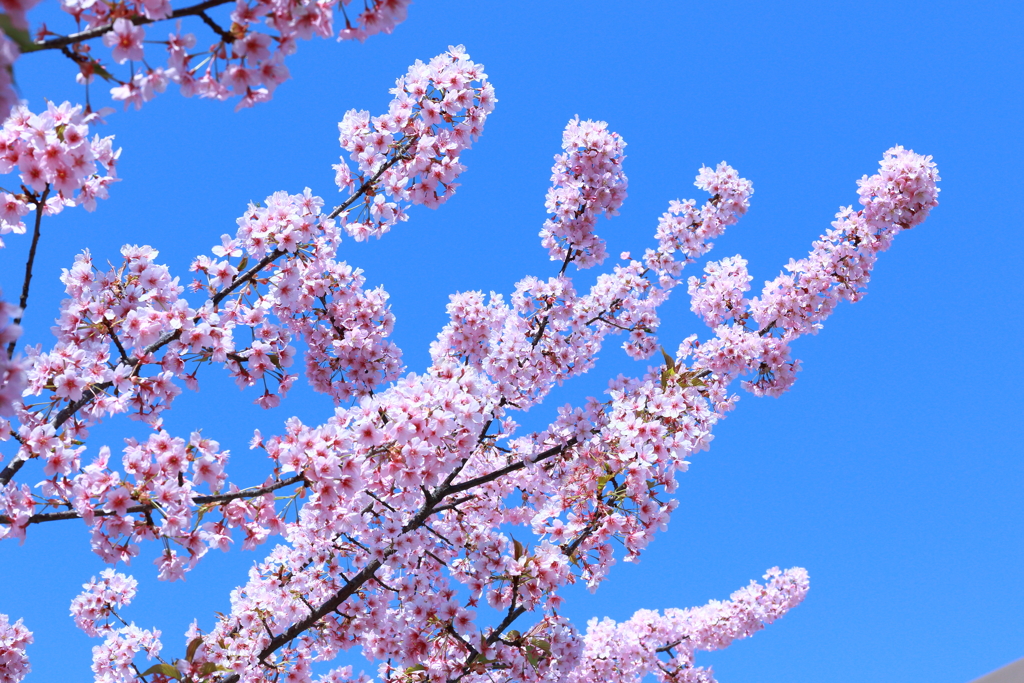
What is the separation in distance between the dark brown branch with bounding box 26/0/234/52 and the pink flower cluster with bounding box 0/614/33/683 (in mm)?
6936

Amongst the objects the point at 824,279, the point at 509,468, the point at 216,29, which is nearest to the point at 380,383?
the point at 509,468

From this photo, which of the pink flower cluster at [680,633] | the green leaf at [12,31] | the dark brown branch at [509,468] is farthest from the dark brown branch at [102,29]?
the pink flower cluster at [680,633]

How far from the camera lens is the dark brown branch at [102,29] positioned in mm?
3387

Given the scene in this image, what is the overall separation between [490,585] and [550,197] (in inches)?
175

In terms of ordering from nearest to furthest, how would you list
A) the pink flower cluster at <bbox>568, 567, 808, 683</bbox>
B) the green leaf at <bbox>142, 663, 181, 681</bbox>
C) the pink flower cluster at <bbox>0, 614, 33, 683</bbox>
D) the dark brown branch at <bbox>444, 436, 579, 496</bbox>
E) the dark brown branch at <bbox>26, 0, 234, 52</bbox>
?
1. the dark brown branch at <bbox>26, 0, 234, 52</bbox>
2. the green leaf at <bbox>142, 663, 181, 681</bbox>
3. the dark brown branch at <bbox>444, 436, 579, 496</bbox>
4. the pink flower cluster at <bbox>0, 614, 33, 683</bbox>
5. the pink flower cluster at <bbox>568, 567, 808, 683</bbox>

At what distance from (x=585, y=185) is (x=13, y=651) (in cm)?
821

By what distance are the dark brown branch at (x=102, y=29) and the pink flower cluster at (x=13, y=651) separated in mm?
6936

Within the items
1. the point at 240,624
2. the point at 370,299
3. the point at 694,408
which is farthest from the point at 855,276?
the point at 240,624

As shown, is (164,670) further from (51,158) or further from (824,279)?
(824,279)

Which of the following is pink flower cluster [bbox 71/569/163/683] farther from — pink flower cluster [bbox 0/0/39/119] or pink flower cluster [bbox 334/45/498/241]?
pink flower cluster [bbox 0/0/39/119]

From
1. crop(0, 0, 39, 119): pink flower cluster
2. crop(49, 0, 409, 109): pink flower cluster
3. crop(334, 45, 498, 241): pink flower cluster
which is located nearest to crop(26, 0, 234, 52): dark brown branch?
crop(49, 0, 409, 109): pink flower cluster

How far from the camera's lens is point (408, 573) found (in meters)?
7.48

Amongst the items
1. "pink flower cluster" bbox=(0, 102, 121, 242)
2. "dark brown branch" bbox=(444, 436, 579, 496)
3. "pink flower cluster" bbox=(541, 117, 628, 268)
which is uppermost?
"pink flower cluster" bbox=(541, 117, 628, 268)

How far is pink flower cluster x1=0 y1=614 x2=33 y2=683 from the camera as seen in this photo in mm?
7363
